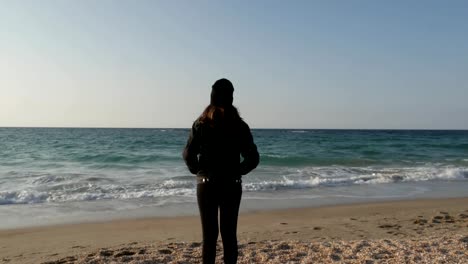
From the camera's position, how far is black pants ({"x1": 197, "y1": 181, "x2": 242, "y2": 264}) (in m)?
3.01

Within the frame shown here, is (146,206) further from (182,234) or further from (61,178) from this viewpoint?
(61,178)

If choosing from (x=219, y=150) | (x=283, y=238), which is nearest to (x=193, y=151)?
(x=219, y=150)

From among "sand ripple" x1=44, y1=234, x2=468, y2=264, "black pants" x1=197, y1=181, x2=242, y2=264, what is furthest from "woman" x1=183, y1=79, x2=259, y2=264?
"sand ripple" x1=44, y1=234, x2=468, y2=264

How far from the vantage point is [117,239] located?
20.6 ft

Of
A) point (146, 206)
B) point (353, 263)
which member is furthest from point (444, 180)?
point (353, 263)

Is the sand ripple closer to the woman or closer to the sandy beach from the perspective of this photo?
the sandy beach

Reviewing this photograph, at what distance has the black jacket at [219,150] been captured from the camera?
9.80 ft

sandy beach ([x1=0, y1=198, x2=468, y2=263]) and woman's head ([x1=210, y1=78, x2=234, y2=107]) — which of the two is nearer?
woman's head ([x1=210, y1=78, x2=234, y2=107])

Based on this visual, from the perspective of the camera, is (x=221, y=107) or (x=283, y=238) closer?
(x=221, y=107)

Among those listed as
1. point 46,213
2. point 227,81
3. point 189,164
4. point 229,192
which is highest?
point 227,81

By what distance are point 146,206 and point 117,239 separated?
2947 millimetres

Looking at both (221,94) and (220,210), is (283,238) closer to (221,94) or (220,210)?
(220,210)

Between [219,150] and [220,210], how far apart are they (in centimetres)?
45

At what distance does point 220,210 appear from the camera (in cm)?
310
